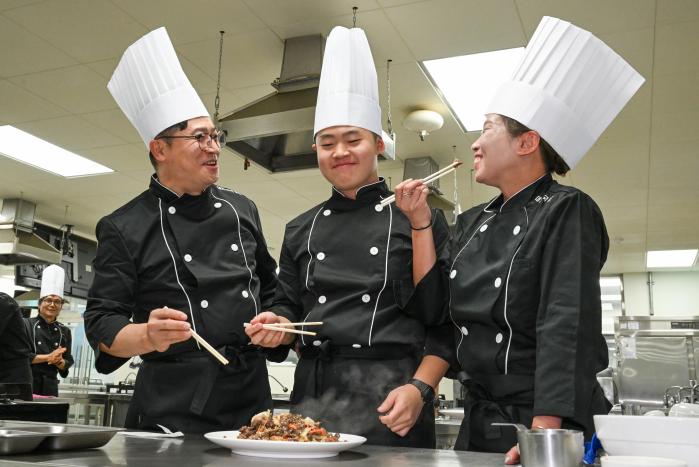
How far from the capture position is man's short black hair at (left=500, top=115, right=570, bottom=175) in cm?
182

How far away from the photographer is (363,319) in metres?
1.78

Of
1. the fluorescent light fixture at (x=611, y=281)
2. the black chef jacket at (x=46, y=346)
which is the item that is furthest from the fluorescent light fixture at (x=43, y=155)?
the fluorescent light fixture at (x=611, y=281)

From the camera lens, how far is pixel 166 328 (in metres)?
1.57

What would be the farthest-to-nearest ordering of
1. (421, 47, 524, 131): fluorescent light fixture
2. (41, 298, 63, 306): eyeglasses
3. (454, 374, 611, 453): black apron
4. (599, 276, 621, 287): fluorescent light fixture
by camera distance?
(599, 276, 621, 287): fluorescent light fixture, (41, 298, 63, 306): eyeglasses, (421, 47, 524, 131): fluorescent light fixture, (454, 374, 611, 453): black apron

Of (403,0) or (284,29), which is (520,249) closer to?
(403,0)

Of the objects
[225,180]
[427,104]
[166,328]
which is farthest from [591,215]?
[225,180]

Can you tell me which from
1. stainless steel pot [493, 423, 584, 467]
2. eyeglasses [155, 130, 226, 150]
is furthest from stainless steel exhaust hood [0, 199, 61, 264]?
stainless steel pot [493, 423, 584, 467]

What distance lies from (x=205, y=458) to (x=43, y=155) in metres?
6.46

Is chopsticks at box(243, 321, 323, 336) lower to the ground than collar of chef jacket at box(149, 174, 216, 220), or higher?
lower

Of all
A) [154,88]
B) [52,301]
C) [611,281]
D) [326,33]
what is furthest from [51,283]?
[611,281]

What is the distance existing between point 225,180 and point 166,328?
5.93m

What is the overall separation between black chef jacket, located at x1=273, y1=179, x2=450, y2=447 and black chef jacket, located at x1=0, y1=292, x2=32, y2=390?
3953mm

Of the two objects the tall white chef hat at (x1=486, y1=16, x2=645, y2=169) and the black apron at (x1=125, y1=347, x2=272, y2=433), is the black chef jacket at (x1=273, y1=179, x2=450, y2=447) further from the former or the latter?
the tall white chef hat at (x1=486, y1=16, x2=645, y2=169)

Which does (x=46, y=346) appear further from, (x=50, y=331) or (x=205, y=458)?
(x=205, y=458)
